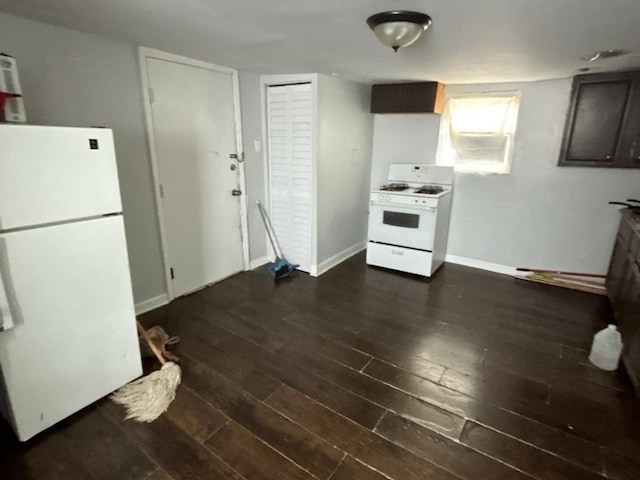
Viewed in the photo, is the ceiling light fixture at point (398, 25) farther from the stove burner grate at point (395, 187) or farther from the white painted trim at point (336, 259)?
the white painted trim at point (336, 259)

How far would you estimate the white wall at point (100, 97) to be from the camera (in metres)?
2.00

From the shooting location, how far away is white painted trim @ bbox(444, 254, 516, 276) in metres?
3.87

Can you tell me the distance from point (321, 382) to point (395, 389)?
458mm

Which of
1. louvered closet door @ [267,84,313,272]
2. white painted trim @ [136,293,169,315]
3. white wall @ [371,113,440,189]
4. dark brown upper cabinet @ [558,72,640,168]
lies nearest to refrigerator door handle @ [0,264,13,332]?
white painted trim @ [136,293,169,315]

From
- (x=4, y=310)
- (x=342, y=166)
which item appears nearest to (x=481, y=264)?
(x=342, y=166)

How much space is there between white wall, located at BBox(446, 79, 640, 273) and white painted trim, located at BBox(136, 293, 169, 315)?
3.33 metres

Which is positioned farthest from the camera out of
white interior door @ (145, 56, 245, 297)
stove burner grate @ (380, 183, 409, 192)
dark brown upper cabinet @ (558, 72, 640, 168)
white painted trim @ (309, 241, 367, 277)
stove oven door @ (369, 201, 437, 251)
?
stove burner grate @ (380, 183, 409, 192)

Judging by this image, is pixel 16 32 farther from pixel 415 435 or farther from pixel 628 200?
pixel 628 200

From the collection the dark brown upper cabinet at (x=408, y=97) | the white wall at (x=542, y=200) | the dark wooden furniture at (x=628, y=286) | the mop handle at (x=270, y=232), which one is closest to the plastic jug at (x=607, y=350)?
the dark wooden furniture at (x=628, y=286)

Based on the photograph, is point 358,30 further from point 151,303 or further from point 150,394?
point 151,303

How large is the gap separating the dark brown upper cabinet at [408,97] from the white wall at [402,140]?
288 mm

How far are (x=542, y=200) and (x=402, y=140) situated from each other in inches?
66.6

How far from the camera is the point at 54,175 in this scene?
1596 millimetres

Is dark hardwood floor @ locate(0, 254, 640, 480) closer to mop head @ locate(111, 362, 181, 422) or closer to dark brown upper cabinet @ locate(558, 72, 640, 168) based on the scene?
mop head @ locate(111, 362, 181, 422)
